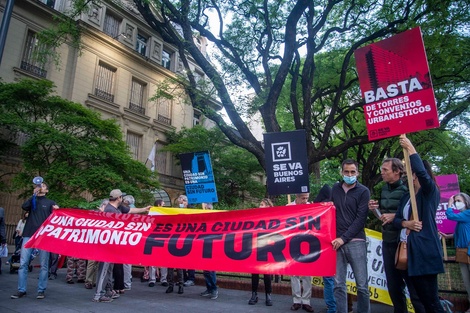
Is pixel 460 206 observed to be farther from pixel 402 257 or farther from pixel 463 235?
pixel 402 257

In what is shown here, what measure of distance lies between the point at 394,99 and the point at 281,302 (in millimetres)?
4293

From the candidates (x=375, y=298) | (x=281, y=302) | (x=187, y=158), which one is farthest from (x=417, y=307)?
(x=187, y=158)

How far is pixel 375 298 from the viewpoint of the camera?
5793 mm

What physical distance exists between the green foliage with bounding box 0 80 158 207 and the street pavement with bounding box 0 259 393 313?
19.6 ft

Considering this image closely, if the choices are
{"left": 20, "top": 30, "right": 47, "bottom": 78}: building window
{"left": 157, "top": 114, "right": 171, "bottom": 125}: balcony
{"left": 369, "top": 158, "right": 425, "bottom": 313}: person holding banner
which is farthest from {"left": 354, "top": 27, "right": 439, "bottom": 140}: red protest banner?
{"left": 157, "top": 114, "right": 171, "bottom": 125}: balcony

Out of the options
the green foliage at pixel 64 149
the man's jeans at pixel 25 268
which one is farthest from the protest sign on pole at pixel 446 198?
the green foliage at pixel 64 149

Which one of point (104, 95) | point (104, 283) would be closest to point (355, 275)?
point (104, 283)

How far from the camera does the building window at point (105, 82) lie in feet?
75.8

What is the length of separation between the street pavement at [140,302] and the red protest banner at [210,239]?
0.88 meters

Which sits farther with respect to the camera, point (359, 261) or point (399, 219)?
point (359, 261)

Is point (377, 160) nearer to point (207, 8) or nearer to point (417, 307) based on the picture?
point (207, 8)

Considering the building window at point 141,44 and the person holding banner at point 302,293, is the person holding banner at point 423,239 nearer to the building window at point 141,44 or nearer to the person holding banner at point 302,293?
the person holding banner at point 302,293

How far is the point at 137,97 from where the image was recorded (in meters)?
26.2

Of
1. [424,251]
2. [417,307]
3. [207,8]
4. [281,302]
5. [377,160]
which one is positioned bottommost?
[281,302]
